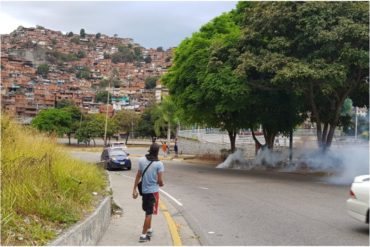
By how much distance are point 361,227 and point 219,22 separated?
2274 cm

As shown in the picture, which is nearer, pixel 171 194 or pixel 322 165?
pixel 171 194

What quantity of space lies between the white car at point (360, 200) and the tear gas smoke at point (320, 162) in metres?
12.4

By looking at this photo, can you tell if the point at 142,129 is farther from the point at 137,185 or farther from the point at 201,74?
the point at 137,185

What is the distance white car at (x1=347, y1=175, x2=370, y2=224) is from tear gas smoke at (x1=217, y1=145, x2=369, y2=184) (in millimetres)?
12388

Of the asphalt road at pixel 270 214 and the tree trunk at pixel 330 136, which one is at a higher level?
the tree trunk at pixel 330 136

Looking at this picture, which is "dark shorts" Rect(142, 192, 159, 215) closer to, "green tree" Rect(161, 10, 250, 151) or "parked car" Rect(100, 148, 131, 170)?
"green tree" Rect(161, 10, 250, 151)

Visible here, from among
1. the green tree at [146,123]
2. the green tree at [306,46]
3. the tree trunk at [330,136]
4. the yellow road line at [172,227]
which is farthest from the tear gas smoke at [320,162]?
the green tree at [146,123]

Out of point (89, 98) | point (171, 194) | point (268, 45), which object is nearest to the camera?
point (171, 194)

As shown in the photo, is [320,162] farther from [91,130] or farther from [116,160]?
[91,130]

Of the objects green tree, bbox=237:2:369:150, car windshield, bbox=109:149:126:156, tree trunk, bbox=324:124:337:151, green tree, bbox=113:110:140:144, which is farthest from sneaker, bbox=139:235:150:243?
green tree, bbox=113:110:140:144

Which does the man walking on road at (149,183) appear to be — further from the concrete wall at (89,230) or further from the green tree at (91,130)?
the green tree at (91,130)

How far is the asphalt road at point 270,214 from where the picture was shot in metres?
9.55

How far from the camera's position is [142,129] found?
96.9m

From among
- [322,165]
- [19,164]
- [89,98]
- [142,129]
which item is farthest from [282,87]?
[89,98]
